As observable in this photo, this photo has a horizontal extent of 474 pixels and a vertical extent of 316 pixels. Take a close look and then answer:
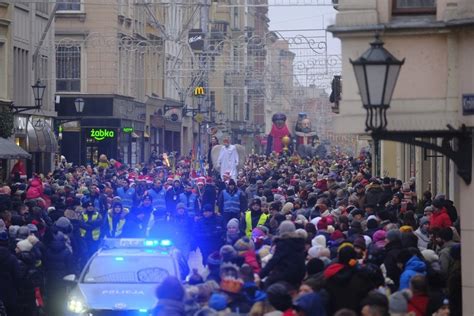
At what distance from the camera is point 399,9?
15.3 metres

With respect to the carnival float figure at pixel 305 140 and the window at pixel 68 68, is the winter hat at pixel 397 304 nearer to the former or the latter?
the window at pixel 68 68

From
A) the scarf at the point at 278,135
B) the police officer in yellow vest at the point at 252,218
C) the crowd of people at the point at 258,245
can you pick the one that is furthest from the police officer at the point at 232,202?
the scarf at the point at 278,135

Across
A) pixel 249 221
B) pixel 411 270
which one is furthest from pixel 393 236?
pixel 249 221

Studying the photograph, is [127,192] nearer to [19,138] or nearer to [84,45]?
[19,138]

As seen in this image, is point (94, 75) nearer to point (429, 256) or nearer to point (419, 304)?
point (429, 256)

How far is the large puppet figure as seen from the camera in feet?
260

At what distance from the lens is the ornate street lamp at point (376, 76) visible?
43.6 feet

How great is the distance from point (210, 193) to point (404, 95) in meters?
20.6

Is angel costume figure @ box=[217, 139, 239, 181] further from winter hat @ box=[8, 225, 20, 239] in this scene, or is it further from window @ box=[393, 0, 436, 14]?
window @ box=[393, 0, 436, 14]

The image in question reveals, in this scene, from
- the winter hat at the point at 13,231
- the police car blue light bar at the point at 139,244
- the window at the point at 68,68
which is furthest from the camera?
the window at the point at 68,68

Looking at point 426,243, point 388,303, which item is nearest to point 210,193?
point 426,243

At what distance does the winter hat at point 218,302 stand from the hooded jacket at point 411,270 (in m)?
2.54

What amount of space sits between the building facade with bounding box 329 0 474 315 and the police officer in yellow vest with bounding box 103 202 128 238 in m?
14.6

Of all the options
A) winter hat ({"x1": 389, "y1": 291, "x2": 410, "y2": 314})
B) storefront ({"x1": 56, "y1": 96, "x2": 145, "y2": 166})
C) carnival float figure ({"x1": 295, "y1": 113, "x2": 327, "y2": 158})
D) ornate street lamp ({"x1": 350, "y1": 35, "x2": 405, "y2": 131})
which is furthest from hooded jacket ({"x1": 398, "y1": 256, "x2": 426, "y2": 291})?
carnival float figure ({"x1": 295, "y1": 113, "x2": 327, "y2": 158})
